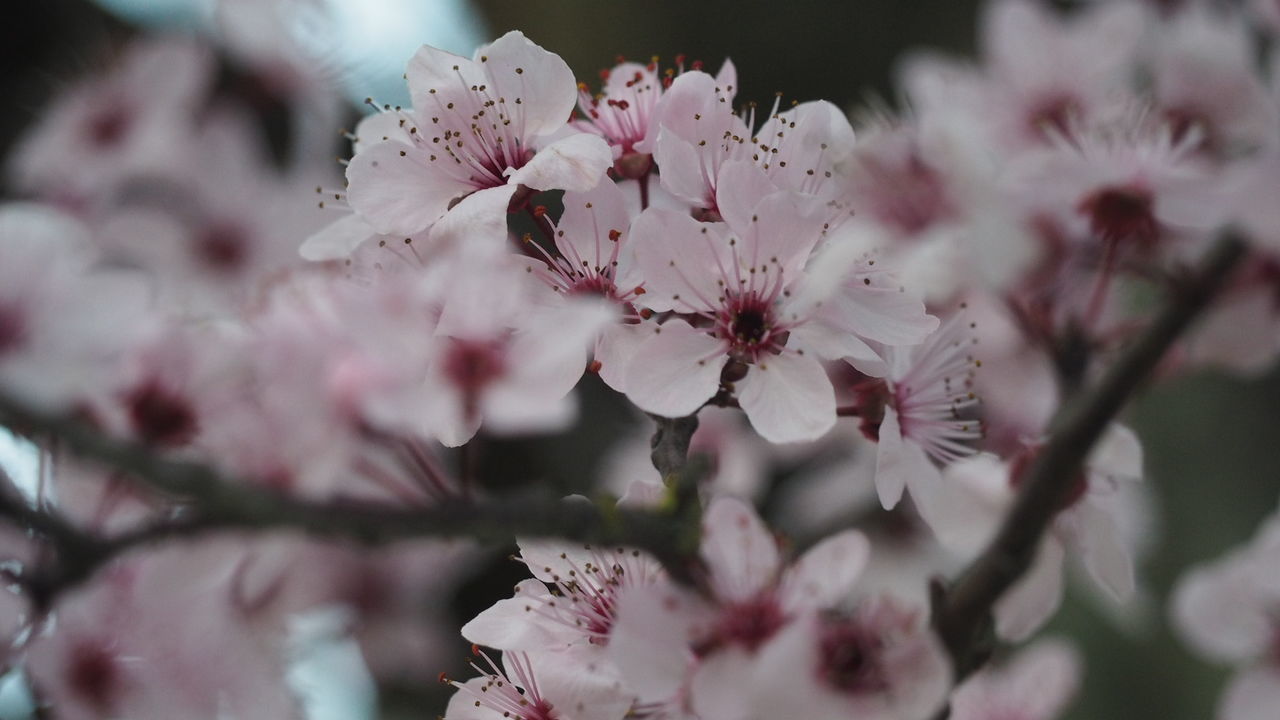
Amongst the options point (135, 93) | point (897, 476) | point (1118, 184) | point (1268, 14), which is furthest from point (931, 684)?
point (135, 93)

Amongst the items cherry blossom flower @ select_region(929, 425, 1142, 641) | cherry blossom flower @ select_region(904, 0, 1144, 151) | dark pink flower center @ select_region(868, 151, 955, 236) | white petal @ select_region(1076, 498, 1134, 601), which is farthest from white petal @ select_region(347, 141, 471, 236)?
cherry blossom flower @ select_region(904, 0, 1144, 151)

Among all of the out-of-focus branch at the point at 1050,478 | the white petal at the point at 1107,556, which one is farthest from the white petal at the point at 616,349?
the white petal at the point at 1107,556

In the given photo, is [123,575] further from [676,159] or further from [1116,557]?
[1116,557]

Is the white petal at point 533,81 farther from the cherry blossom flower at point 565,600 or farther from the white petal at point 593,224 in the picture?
the cherry blossom flower at point 565,600

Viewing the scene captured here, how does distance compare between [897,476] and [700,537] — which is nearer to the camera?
[700,537]

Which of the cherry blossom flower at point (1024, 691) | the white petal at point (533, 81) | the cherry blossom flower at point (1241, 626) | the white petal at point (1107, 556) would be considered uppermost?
the white petal at point (533, 81)

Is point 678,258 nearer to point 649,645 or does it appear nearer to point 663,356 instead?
point 663,356
